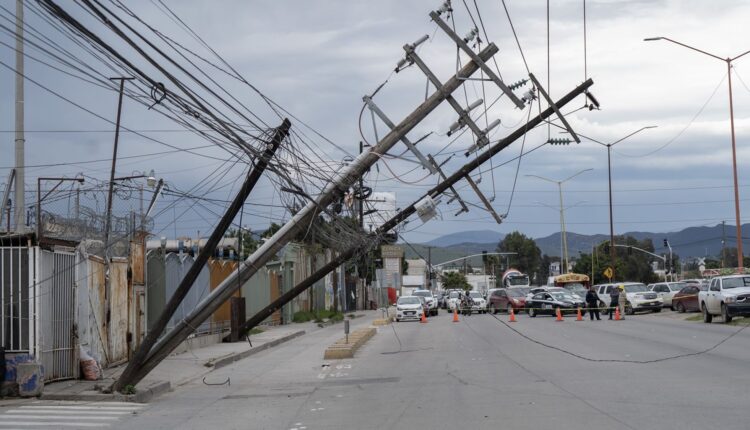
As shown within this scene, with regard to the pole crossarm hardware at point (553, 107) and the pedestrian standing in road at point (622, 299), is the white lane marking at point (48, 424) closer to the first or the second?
the pole crossarm hardware at point (553, 107)

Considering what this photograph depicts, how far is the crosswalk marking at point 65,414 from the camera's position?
40.1 feet

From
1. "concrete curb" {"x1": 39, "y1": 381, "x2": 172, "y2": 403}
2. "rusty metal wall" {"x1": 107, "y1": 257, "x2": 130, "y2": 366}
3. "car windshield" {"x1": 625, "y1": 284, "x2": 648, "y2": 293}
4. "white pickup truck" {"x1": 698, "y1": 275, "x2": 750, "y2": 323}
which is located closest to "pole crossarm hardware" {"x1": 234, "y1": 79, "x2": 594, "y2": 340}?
"rusty metal wall" {"x1": 107, "y1": 257, "x2": 130, "y2": 366}

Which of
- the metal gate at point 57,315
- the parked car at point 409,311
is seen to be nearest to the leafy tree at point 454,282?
Result: the parked car at point 409,311

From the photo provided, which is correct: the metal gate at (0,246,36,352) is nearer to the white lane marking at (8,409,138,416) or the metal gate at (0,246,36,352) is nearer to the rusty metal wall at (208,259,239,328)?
the white lane marking at (8,409,138,416)

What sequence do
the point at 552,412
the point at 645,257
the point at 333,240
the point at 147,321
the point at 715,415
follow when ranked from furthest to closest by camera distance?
the point at 645,257 < the point at 147,321 < the point at 333,240 < the point at 552,412 < the point at 715,415

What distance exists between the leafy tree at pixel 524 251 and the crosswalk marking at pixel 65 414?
133536 mm

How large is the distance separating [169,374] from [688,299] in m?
27.8

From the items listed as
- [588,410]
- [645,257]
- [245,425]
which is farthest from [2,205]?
[645,257]

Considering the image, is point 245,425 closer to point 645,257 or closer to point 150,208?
point 150,208

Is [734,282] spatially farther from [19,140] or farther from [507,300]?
[19,140]

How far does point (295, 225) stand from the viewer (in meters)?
18.7

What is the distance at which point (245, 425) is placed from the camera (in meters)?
Answer: 11.8

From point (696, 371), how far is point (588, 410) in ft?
17.2

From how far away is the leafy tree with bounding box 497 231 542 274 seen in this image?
145500 mm
